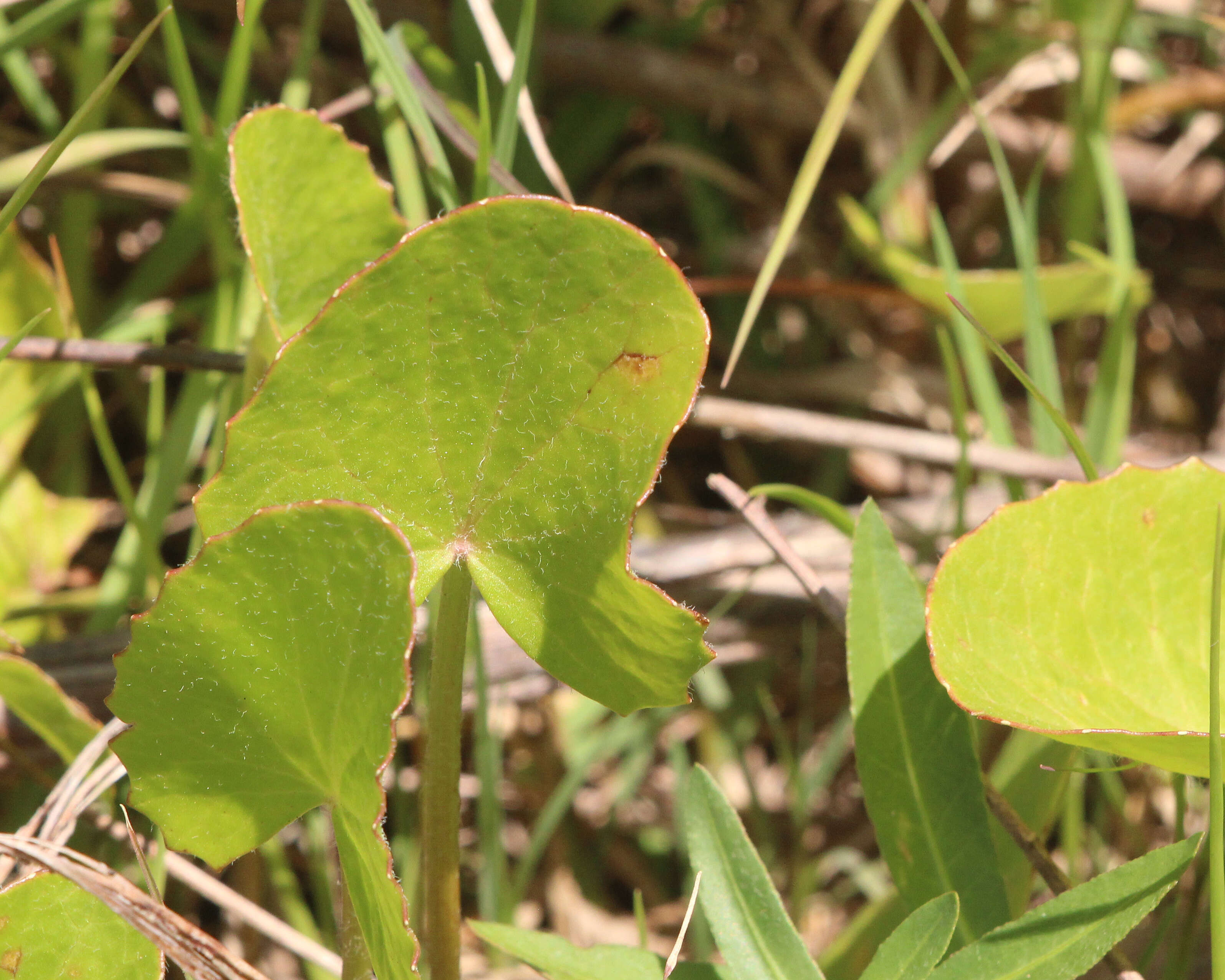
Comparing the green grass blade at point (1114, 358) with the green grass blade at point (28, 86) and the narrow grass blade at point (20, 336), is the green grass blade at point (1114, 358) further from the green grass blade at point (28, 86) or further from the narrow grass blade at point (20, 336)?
the green grass blade at point (28, 86)

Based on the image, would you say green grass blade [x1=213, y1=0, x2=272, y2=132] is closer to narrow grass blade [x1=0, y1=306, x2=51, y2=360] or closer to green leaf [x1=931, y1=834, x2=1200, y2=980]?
narrow grass blade [x1=0, y1=306, x2=51, y2=360]

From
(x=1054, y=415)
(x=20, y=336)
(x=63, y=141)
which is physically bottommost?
(x=1054, y=415)

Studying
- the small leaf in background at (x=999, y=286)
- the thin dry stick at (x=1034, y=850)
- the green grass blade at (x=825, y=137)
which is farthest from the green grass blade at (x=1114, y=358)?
the thin dry stick at (x=1034, y=850)

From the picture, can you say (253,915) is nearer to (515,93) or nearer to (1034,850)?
(1034,850)

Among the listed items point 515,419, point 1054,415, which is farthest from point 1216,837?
point 515,419

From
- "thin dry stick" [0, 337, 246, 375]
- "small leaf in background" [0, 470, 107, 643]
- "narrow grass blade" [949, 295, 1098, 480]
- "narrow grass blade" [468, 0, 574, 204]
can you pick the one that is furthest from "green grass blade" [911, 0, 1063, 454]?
"small leaf in background" [0, 470, 107, 643]

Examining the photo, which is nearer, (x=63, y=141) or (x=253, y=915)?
(x=63, y=141)

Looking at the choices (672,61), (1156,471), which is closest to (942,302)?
(672,61)
